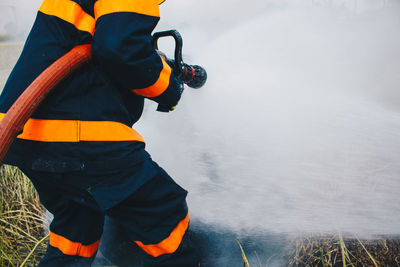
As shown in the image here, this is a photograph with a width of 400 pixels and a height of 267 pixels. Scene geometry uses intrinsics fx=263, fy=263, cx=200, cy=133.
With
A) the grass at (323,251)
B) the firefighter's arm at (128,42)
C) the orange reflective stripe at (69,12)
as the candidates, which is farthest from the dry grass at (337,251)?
the orange reflective stripe at (69,12)

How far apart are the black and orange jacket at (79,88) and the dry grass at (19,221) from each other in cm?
101

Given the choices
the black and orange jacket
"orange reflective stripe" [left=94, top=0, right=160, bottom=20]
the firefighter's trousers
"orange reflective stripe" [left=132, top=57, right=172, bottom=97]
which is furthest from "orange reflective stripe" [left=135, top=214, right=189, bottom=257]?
"orange reflective stripe" [left=94, top=0, right=160, bottom=20]

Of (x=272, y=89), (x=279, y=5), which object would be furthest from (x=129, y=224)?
(x=279, y=5)

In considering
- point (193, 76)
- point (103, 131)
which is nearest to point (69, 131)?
point (103, 131)

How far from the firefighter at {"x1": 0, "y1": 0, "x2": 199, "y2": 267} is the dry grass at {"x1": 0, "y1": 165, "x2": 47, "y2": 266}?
38.1 inches

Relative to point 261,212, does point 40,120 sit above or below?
above

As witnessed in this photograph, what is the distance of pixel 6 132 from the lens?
858mm

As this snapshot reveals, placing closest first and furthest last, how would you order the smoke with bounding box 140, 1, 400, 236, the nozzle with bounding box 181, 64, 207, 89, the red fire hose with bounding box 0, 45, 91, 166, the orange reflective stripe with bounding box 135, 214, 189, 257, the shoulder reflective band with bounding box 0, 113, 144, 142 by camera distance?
the red fire hose with bounding box 0, 45, 91, 166 < the shoulder reflective band with bounding box 0, 113, 144, 142 < the orange reflective stripe with bounding box 135, 214, 189, 257 < the nozzle with bounding box 181, 64, 207, 89 < the smoke with bounding box 140, 1, 400, 236

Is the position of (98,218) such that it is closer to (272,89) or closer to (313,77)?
(272,89)

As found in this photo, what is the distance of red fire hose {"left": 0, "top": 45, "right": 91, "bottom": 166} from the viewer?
0.86m

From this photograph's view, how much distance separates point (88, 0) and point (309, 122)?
1.69 metres

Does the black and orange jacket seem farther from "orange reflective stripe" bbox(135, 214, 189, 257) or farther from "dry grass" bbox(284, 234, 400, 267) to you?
"dry grass" bbox(284, 234, 400, 267)

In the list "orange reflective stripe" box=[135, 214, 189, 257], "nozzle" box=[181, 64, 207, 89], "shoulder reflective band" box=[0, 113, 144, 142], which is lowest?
"orange reflective stripe" box=[135, 214, 189, 257]

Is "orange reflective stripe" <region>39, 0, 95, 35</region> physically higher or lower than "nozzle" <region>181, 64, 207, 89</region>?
higher
